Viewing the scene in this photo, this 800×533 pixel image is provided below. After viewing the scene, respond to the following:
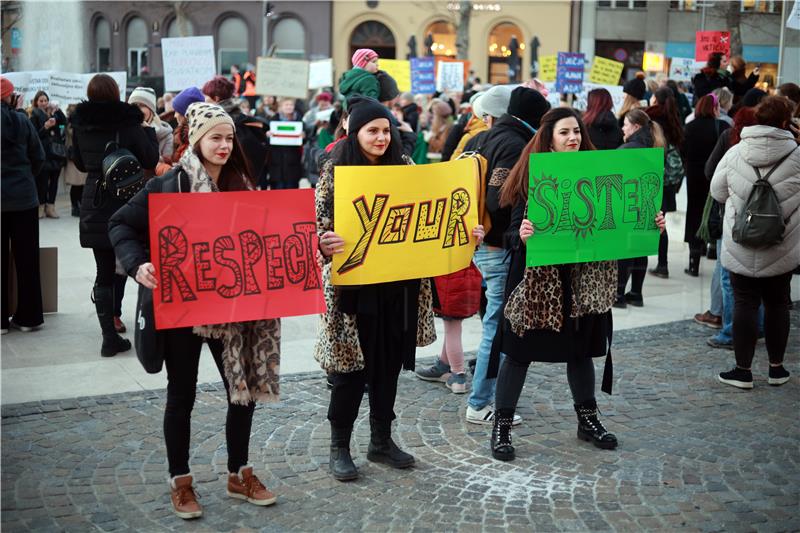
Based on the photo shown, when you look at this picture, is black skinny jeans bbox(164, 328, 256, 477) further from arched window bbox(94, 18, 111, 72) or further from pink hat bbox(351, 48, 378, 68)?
arched window bbox(94, 18, 111, 72)

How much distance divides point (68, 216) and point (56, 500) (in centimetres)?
1147

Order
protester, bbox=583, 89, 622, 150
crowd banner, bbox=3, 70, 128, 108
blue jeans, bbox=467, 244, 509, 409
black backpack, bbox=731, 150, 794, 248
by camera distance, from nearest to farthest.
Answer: blue jeans, bbox=467, 244, 509, 409 → black backpack, bbox=731, 150, 794, 248 → protester, bbox=583, 89, 622, 150 → crowd banner, bbox=3, 70, 128, 108

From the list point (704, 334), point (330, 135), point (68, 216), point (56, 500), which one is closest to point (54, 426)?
point (56, 500)

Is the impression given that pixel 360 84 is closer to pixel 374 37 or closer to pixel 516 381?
pixel 516 381

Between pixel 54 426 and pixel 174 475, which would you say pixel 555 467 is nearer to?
pixel 174 475

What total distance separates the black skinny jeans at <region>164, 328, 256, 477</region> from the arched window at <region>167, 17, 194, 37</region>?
43.1 m

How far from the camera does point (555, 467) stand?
18.1 ft

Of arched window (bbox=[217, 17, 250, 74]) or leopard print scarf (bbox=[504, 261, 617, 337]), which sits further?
arched window (bbox=[217, 17, 250, 74])

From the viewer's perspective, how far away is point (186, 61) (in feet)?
42.2

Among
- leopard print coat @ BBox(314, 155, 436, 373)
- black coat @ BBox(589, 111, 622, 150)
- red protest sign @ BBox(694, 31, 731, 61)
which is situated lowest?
leopard print coat @ BBox(314, 155, 436, 373)

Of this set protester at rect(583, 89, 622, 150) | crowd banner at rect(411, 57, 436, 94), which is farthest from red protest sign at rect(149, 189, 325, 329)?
crowd banner at rect(411, 57, 436, 94)

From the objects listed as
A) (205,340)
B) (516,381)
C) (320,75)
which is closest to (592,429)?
(516,381)

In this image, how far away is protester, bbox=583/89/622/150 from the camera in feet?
32.9

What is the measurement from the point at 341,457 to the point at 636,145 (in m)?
5.48
